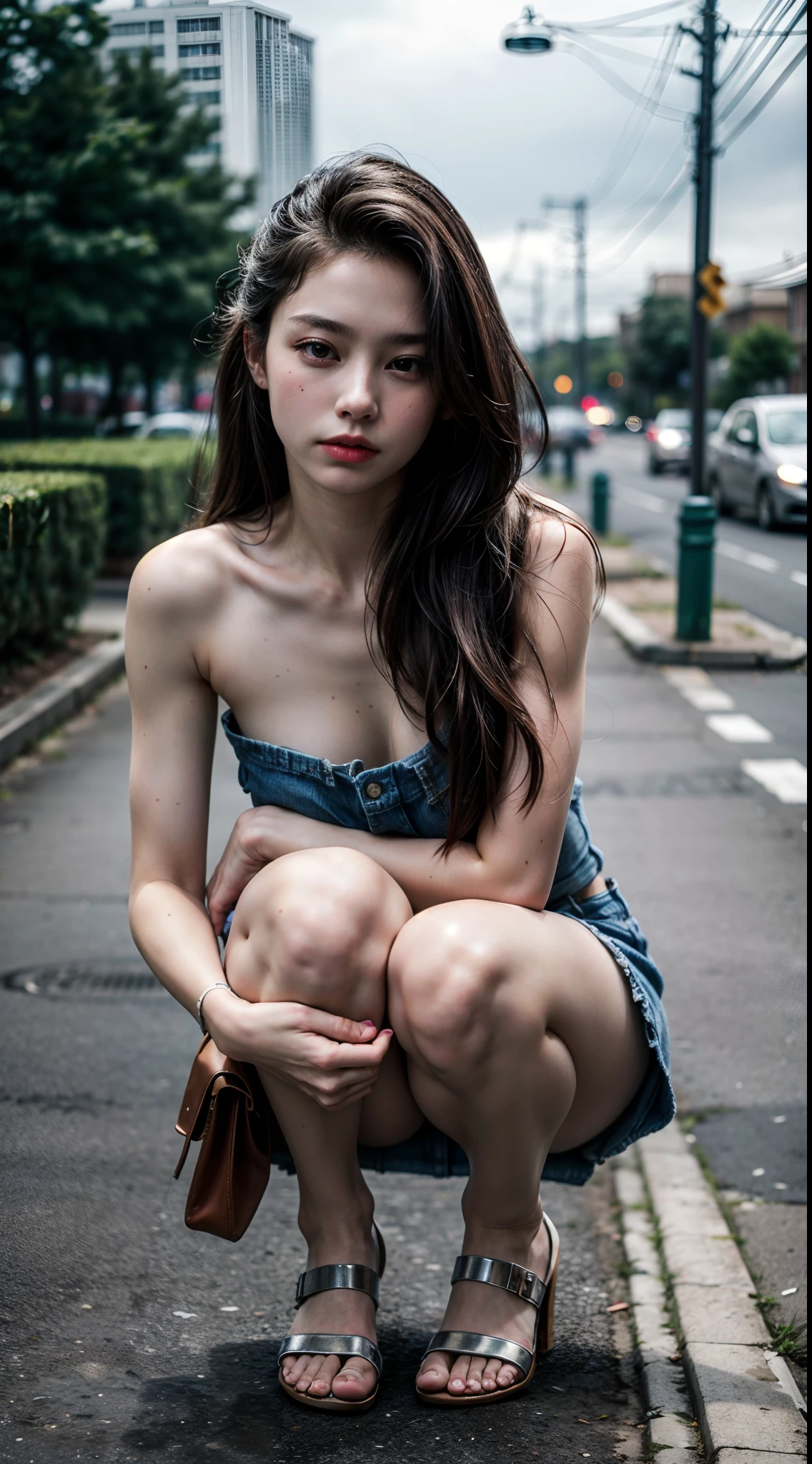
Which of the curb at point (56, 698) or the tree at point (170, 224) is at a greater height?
the tree at point (170, 224)

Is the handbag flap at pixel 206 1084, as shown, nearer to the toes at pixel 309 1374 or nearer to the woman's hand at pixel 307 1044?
the woman's hand at pixel 307 1044

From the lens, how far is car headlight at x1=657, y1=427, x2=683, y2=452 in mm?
36406

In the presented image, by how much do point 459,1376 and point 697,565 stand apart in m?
9.63

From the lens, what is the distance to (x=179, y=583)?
7.38 feet

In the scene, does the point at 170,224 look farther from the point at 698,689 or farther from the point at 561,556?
the point at 561,556

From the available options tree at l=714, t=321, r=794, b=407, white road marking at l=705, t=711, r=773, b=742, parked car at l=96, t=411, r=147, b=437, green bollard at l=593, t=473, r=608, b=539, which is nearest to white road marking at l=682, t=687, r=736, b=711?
white road marking at l=705, t=711, r=773, b=742

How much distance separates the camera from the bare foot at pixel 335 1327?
209 centimetres

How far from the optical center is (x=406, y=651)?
2.23 m

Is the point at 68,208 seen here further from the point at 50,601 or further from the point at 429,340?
the point at 429,340

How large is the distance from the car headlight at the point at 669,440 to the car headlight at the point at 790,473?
2327 cm

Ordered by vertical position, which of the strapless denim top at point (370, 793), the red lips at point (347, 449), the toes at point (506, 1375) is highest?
the red lips at point (347, 449)

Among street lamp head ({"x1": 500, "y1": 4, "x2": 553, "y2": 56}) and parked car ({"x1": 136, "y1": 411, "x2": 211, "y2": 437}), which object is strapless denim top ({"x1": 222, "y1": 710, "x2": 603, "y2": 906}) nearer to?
street lamp head ({"x1": 500, "y1": 4, "x2": 553, "y2": 56})

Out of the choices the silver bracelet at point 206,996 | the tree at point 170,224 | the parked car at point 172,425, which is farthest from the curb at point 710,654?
the parked car at point 172,425

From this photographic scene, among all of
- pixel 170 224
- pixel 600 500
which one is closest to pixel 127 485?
pixel 600 500
